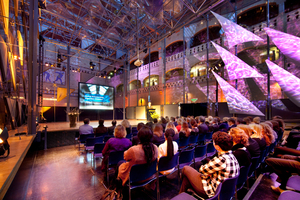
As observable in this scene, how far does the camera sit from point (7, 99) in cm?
466

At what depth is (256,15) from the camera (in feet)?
30.7

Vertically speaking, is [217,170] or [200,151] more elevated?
[217,170]

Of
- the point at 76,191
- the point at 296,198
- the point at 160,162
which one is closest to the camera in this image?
the point at 296,198

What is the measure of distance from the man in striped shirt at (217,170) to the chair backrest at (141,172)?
61cm

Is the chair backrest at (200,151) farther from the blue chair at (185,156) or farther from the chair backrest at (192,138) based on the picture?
the chair backrest at (192,138)

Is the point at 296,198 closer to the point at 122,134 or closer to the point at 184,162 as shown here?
the point at 184,162

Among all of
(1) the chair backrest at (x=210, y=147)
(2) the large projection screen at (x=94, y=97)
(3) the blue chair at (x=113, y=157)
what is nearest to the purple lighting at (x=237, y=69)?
(1) the chair backrest at (x=210, y=147)

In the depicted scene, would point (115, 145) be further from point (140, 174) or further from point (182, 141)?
point (182, 141)

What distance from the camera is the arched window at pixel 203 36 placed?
11.2 m

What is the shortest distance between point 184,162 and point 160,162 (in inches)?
25.5

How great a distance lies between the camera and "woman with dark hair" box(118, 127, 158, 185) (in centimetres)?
177

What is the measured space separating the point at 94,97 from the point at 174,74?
8.39 metres

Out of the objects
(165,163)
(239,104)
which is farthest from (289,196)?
(239,104)

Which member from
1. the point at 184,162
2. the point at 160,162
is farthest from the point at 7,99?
the point at 184,162
